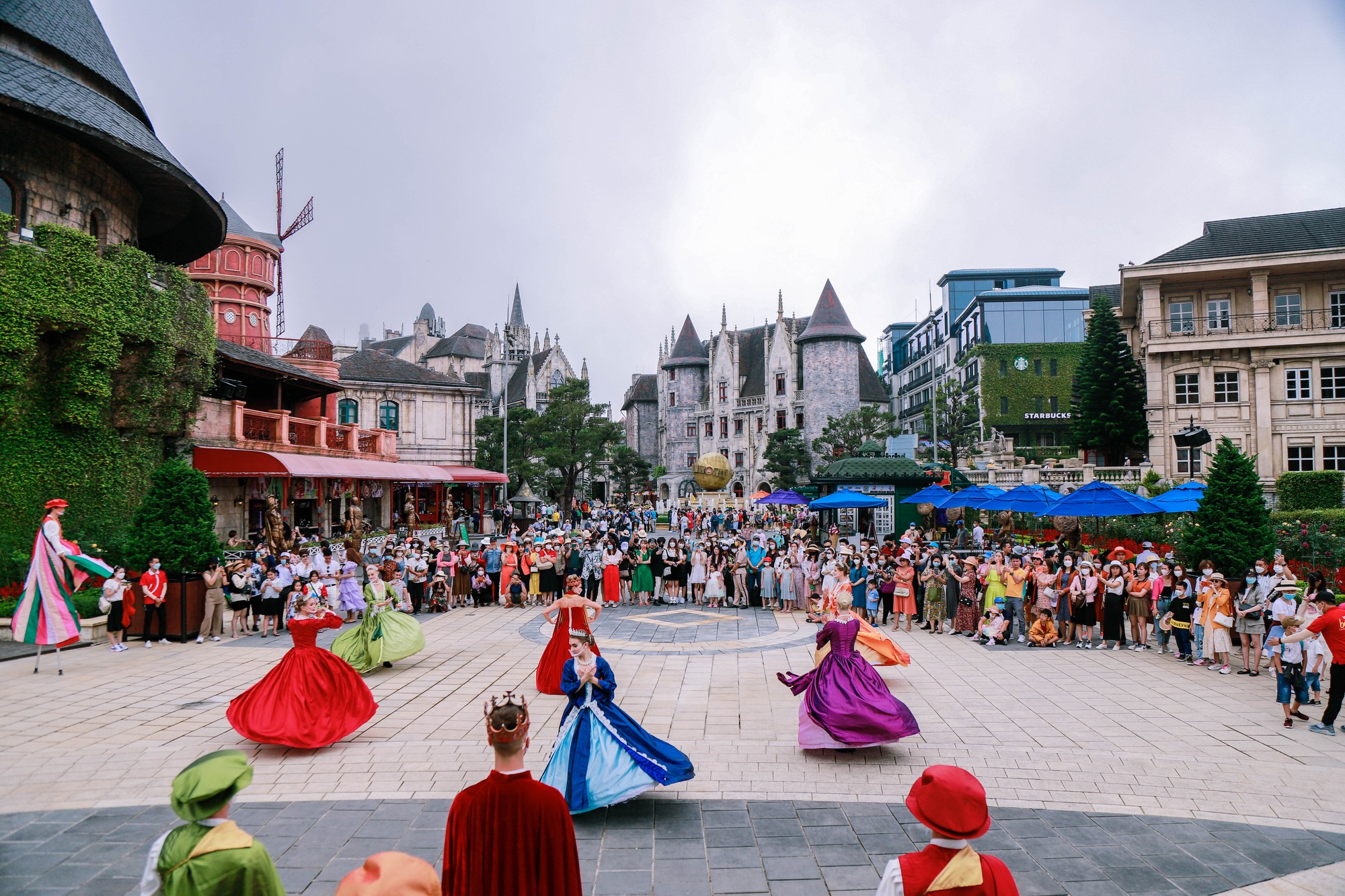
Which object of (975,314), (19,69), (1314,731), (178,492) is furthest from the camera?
(975,314)

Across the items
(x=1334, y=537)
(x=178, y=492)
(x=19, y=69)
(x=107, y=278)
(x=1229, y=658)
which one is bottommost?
(x=1229, y=658)

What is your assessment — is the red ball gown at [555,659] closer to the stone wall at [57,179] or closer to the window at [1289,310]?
the stone wall at [57,179]

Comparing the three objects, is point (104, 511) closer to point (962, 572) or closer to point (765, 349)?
point (962, 572)

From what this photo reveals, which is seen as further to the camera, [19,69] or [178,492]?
[19,69]

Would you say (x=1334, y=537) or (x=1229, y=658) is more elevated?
(x=1334, y=537)

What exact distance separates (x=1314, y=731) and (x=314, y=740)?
454 inches

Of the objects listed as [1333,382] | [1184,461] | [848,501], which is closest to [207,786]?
[848,501]

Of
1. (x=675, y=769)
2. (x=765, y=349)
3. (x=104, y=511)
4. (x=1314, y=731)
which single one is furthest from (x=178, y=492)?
(x=765, y=349)

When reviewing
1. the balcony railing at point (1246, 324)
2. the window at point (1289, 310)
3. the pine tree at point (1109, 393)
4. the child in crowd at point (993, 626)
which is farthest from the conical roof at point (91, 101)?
the window at point (1289, 310)

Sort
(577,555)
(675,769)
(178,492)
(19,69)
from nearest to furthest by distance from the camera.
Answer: (675,769) → (178,492) → (19,69) → (577,555)

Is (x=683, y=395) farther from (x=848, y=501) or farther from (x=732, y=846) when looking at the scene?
(x=732, y=846)

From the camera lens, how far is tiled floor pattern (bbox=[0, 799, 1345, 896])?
18.3 ft

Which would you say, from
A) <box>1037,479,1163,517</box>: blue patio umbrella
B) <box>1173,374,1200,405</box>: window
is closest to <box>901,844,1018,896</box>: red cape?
<box>1037,479,1163,517</box>: blue patio umbrella

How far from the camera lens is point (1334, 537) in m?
18.1
